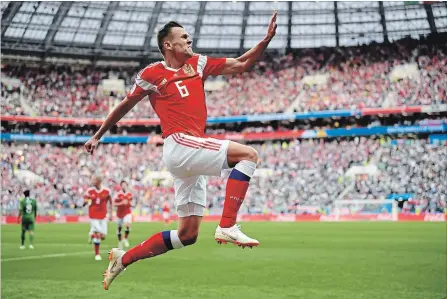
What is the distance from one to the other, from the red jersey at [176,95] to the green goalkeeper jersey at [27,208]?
15791mm

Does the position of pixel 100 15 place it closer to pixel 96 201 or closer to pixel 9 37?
pixel 9 37

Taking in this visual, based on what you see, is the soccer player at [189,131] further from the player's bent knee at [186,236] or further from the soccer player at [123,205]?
the soccer player at [123,205]

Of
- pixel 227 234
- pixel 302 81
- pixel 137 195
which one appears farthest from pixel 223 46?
pixel 227 234

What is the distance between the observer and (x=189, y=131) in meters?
5.99

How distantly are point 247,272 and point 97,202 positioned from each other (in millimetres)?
5614

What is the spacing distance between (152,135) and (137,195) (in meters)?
10.2

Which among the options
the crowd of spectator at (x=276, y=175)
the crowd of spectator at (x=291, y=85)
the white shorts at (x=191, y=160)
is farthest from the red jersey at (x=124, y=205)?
the crowd of spectator at (x=291, y=85)

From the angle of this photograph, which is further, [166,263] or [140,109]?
[140,109]

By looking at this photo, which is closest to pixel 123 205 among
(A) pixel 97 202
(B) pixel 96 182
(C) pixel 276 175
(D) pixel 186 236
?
(A) pixel 97 202

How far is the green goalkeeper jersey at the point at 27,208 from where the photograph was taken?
20.5 metres

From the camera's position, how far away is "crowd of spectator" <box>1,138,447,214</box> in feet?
141

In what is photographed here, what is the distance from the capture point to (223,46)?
5978 cm

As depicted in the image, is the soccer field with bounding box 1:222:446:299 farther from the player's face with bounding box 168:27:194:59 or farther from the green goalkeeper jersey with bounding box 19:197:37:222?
the player's face with bounding box 168:27:194:59

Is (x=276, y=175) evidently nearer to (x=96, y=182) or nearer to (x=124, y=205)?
(x=124, y=205)
